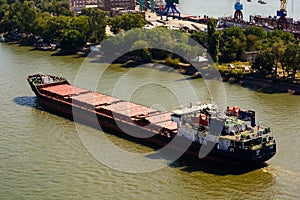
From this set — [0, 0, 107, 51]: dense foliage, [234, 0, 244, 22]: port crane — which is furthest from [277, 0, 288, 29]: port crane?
[0, 0, 107, 51]: dense foliage

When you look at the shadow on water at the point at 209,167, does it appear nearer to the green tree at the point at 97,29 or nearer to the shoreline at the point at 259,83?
the shoreline at the point at 259,83

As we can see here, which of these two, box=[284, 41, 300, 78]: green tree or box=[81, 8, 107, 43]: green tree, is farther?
box=[81, 8, 107, 43]: green tree

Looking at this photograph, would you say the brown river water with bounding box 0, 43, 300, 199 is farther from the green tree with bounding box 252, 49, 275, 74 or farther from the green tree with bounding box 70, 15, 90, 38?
the green tree with bounding box 70, 15, 90, 38

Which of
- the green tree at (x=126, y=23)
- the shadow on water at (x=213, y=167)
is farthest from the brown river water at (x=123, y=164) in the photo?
the green tree at (x=126, y=23)

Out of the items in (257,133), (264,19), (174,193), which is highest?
(264,19)

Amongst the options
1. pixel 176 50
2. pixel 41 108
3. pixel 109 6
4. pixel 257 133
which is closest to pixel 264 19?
pixel 176 50

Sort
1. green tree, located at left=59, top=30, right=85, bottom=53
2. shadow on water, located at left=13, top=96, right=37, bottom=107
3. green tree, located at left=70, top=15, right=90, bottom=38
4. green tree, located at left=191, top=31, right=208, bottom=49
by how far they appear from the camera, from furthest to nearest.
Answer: green tree, located at left=70, top=15, right=90, bottom=38 < green tree, located at left=59, top=30, right=85, bottom=53 < green tree, located at left=191, top=31, right=208, bottom=49 < shadow on water, located at left=13, top=96, right=37, bottom=107

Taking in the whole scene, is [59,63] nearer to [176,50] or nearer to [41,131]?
[176,50]
